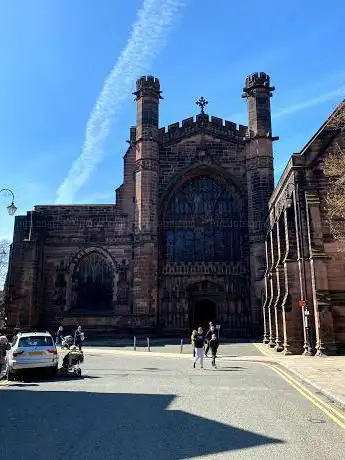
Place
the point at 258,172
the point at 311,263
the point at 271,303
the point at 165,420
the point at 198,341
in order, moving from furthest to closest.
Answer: the point at 258,172
the point at 271,303
the point at 311,263
the point at 198,341
the point at 165,420

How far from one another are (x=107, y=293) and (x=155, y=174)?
29.9 feet

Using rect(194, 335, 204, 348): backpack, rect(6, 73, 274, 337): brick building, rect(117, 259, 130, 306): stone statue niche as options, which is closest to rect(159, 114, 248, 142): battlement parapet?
rect(6, 73, 274, 337): brick building

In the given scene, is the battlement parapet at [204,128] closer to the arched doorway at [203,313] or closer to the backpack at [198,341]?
the arched doorway at [203,313]

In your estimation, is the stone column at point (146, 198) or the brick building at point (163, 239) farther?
the brick building at point (163, 239)

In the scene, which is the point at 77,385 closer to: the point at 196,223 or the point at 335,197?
the point at 335,197

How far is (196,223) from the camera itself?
104ft

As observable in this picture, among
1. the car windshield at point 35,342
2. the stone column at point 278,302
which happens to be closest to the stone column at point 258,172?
the stone column at point 278,302

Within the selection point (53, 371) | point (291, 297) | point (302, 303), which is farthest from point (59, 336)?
point (302, 303)

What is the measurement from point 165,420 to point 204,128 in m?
28.1

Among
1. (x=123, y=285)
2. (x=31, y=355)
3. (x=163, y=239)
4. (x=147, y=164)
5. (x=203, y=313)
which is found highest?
(x=147, y=164)

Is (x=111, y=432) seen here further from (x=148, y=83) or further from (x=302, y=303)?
(x=148, y=83)

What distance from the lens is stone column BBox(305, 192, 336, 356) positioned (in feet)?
58.5

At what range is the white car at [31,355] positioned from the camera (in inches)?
510

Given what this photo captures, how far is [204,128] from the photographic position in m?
33.1
